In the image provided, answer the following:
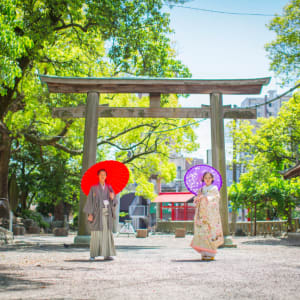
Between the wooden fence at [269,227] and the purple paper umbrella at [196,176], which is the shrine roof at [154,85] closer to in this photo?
the purple paper umbrella at [196,176]

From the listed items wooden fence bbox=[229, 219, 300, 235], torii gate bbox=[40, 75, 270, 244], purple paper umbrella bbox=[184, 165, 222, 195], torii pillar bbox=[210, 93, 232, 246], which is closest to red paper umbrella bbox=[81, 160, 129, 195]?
purple paper umbrella bbox=[184, 165, 222, 195]

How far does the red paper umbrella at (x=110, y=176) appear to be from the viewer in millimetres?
8031

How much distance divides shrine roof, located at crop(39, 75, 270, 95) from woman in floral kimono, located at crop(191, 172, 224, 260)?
15.5 ft

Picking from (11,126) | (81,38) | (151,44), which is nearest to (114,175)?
(151,44)

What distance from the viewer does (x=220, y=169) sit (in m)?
11.5

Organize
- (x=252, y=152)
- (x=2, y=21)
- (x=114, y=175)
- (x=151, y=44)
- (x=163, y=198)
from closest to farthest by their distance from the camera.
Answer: (x=2, y=21)
(x=114, y=175)
(x=151, y=44)
(x=252, y=152)
(x=163, y=198)

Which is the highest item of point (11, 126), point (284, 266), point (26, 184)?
point (11, 126)

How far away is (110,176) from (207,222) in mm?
2300

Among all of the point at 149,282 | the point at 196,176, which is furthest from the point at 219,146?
the point at 149,282

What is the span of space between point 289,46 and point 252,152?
9243mm

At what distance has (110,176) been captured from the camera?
819cm

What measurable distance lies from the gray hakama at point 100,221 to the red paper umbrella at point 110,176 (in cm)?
30

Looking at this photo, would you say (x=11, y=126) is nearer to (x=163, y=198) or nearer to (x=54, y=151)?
(x=54, y=151)

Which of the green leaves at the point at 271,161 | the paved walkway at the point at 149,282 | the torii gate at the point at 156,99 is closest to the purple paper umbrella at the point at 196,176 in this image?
the paved walkway at the point at 149,282
